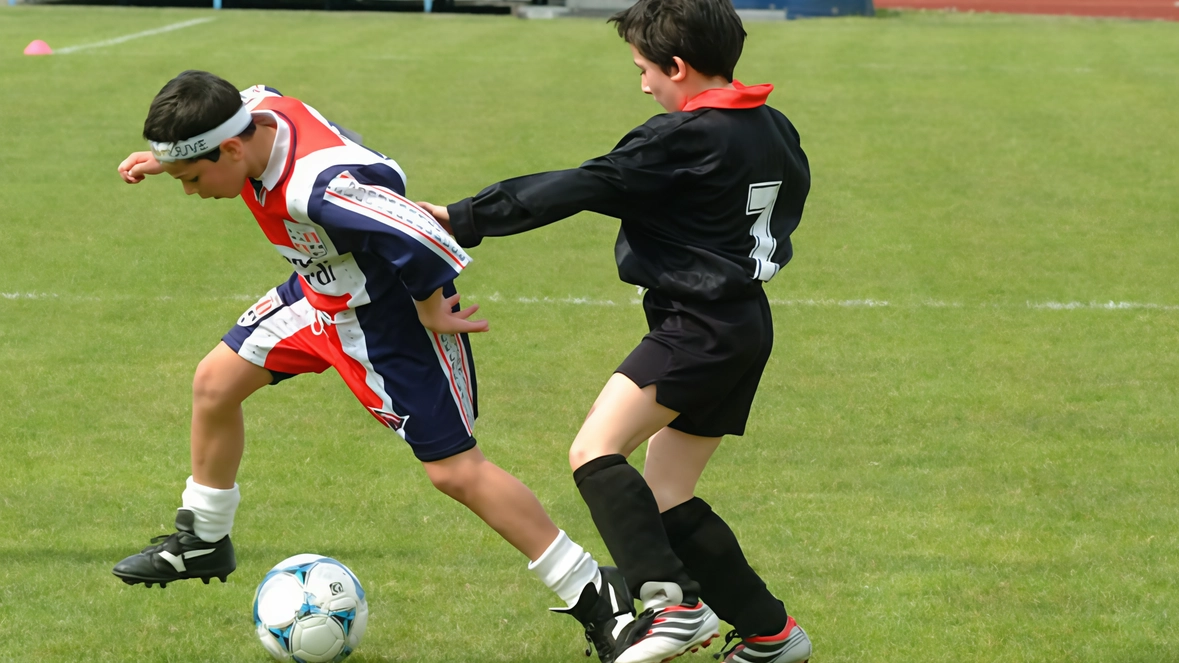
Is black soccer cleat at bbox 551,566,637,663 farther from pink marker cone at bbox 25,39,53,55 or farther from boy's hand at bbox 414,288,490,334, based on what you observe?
pink marker cone at bbox 25,39,53,55

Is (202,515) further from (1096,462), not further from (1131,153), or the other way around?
(1131,153)

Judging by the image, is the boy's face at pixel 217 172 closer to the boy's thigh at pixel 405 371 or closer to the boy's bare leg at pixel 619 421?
the boy's thigh at pixel 405 371

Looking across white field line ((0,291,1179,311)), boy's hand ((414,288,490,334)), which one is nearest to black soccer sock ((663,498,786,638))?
boy's hand ((414,288,490,334))

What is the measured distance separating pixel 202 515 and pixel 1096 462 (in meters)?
3.53

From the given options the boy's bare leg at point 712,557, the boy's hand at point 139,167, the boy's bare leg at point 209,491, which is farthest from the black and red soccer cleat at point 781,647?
the boy's hand at point 139,167

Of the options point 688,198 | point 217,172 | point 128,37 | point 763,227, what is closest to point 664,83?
point 688,198

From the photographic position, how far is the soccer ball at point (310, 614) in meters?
3.99

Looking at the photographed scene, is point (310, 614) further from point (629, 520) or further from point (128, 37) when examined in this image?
point (128, 37)

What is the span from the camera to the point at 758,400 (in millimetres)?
6723

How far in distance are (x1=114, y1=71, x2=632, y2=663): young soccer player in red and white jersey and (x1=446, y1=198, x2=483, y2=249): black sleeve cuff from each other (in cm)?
5

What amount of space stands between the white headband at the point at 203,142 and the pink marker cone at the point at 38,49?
16273mm

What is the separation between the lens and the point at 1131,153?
1336 centimetres

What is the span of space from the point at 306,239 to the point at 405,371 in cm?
45

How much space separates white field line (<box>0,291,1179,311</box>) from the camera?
843 cm
